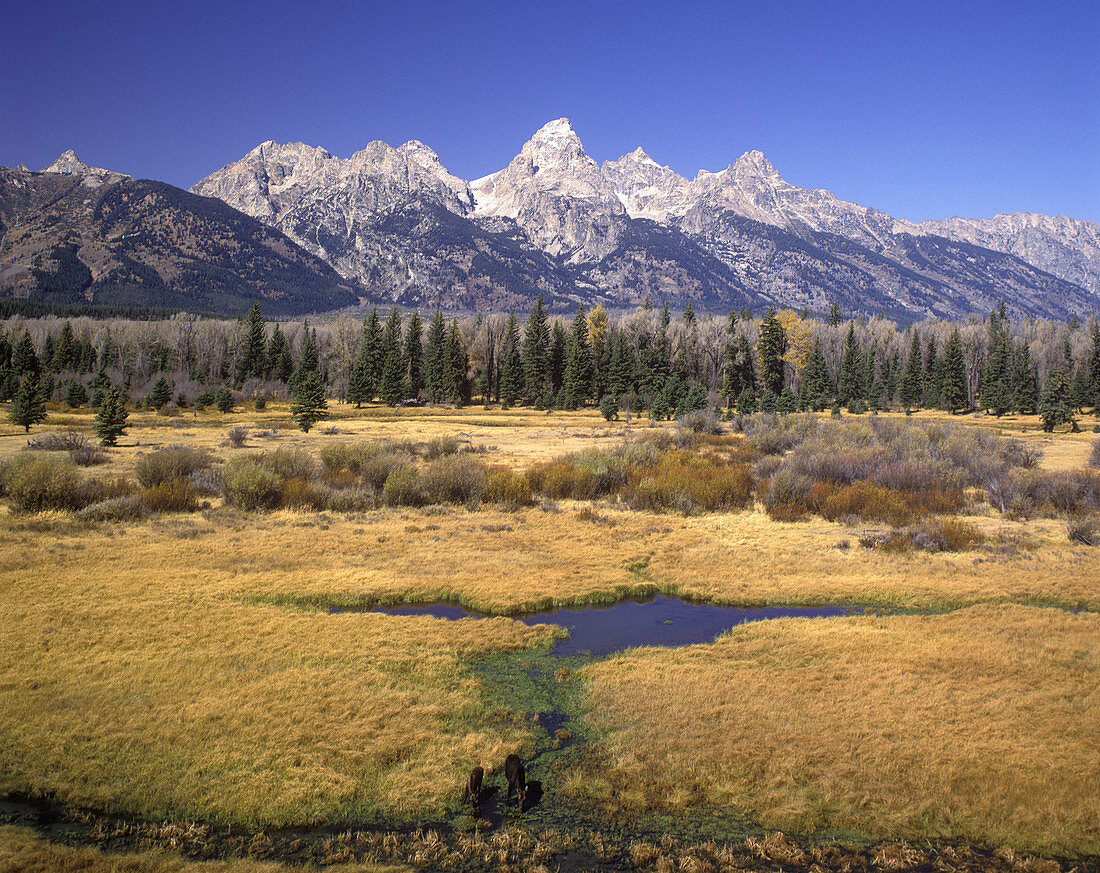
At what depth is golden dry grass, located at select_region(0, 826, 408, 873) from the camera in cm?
638

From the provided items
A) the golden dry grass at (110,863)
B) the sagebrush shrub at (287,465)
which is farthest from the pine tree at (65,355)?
the golden dry grass at (110,863)

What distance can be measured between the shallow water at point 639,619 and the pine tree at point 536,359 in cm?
7444

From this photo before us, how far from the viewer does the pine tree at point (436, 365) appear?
91875mm

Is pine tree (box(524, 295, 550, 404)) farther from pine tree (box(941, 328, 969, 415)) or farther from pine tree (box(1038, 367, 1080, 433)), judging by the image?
pine tree (box(941, 328, 969, 415))

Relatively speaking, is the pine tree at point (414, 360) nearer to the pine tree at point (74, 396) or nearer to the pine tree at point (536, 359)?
the pine tree at point (536, 359)

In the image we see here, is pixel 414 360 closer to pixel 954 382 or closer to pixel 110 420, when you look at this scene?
pixel 110 420

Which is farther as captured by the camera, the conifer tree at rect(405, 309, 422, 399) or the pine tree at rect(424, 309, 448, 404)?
the conifer tree at rect(405, 309, 422, 399)

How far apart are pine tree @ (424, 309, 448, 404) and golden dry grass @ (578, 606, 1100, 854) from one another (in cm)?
8178

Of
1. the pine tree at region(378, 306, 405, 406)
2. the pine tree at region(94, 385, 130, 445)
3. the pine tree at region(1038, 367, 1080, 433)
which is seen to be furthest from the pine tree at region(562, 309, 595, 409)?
the pine tree at region(94, 385, 130, 445)

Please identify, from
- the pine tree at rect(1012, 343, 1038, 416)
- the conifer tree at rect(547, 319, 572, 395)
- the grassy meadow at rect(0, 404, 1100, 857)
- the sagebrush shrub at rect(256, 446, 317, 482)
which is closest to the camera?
the grassy meadow at rect(0, 404, 1100, 857)

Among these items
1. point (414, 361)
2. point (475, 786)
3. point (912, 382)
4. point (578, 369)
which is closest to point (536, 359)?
point (578, 369)

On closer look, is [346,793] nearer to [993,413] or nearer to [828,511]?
[828,511]

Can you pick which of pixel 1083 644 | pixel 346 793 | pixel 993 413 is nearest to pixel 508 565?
pixel 346 793

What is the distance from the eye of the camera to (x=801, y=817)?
760cm
